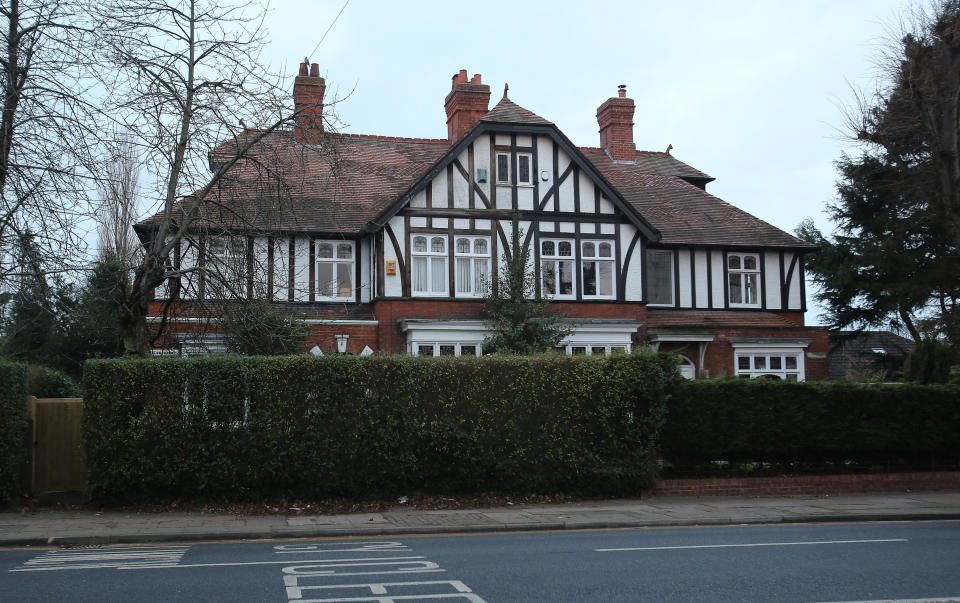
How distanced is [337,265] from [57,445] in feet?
36.5

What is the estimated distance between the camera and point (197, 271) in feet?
50.5

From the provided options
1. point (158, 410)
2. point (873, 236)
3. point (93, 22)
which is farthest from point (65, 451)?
point (873, 236)

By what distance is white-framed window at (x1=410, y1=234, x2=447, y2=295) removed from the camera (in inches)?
972

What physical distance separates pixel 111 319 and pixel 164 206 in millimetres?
3642

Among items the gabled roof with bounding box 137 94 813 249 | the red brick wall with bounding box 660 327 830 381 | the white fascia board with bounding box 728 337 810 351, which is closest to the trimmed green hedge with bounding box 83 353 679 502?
the gabled roof with bounding box 137 94 813 249

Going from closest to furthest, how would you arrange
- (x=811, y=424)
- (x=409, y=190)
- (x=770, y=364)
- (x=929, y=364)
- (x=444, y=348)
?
1. (x=811, y=424)
2. (x=929, y=364)
3. (x=409, y=190)
4. (x=444, y=348)
5. (x=770, y=364)

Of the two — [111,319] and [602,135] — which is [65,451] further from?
[602,135]

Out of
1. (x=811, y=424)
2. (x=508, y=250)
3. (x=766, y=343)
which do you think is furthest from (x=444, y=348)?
(x=766, y=343)

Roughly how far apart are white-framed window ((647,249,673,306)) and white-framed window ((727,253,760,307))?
2.10 m

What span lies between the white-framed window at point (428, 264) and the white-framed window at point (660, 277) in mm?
7428

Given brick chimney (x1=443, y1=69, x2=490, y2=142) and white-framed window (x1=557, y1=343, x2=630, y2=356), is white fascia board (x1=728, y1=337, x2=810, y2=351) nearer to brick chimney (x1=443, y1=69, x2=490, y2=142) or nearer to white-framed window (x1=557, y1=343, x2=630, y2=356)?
white-framed window (x1=557, y1=343, x2=630, y2=356)

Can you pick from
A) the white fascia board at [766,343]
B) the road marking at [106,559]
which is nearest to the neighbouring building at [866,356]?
the white fascia board at [766,343]

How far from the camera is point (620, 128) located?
3322 cm

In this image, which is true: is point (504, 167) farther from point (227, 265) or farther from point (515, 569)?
point (515, 569)
